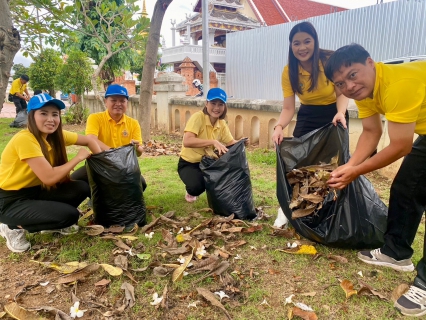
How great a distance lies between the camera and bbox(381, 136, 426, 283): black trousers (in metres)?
1.88

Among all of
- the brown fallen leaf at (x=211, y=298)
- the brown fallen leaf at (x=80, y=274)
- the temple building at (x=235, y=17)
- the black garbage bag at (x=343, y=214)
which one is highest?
the temple building at (x=235, y=17)

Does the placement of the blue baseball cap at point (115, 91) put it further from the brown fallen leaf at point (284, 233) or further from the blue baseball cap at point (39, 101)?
the brown fallen leaf at point (284, 233)

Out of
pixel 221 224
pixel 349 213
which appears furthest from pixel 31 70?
pixel 349 213

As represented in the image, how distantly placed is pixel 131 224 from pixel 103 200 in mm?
308

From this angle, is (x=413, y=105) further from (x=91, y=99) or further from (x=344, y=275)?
(x=91, y=99)

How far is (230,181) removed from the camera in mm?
2842

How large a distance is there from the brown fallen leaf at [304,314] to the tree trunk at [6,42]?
2.29 metres

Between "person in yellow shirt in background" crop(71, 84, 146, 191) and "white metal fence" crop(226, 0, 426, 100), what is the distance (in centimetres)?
782

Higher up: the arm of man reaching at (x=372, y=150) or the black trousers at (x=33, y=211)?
the arm of man reaching at (x=372, y=150)

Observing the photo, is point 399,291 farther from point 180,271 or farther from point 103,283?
point 103,283

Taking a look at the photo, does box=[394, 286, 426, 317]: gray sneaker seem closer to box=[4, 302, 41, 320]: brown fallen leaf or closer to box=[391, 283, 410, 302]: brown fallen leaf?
box=[391, 283, 410, 302]: brown fallen leaf

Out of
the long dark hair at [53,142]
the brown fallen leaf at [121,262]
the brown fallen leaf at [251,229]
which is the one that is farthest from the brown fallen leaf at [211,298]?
the long dark hair at [53,142]

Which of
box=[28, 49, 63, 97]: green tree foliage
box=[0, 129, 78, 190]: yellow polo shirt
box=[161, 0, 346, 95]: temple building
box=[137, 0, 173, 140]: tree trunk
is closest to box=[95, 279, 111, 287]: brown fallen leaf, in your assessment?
box=[0, 129, 78, 190]: yellow polo shirt

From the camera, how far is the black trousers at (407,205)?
1.88 metres
